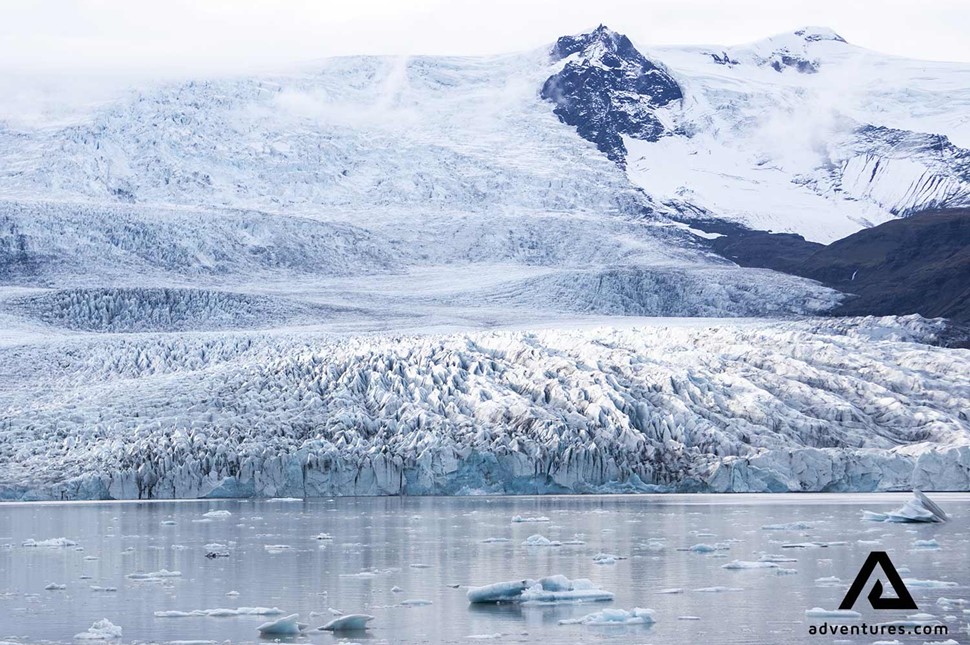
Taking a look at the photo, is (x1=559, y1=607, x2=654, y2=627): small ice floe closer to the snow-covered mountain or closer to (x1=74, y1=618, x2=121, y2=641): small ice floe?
(x1=74, y1=618, x2=121, y2=641): small ice floe

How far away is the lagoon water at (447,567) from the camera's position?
11844mm

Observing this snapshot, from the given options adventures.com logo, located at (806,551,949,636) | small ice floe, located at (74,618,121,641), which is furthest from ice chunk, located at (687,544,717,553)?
small ice floe, located at (74,618,121,641)

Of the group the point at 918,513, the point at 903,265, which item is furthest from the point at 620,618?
the point at 903,265

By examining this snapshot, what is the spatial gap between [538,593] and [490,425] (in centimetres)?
1764

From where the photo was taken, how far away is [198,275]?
64.0 metres

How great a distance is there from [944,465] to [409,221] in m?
49.2

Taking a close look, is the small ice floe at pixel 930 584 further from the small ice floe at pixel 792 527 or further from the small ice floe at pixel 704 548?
the small ice floe at pixel 792 527

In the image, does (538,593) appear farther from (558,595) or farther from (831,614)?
(831,614)

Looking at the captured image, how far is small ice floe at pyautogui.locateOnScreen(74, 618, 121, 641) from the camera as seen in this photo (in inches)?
448

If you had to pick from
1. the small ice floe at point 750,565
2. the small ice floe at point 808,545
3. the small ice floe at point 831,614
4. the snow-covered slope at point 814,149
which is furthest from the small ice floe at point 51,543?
the snow-covered slope at point 814,149

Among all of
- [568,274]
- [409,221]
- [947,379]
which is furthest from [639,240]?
[947,379]

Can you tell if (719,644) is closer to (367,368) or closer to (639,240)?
(367,368)

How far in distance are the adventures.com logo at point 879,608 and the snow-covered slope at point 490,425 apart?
16.7 metres

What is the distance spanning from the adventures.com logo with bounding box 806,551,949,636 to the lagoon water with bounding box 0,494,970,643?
116mm
